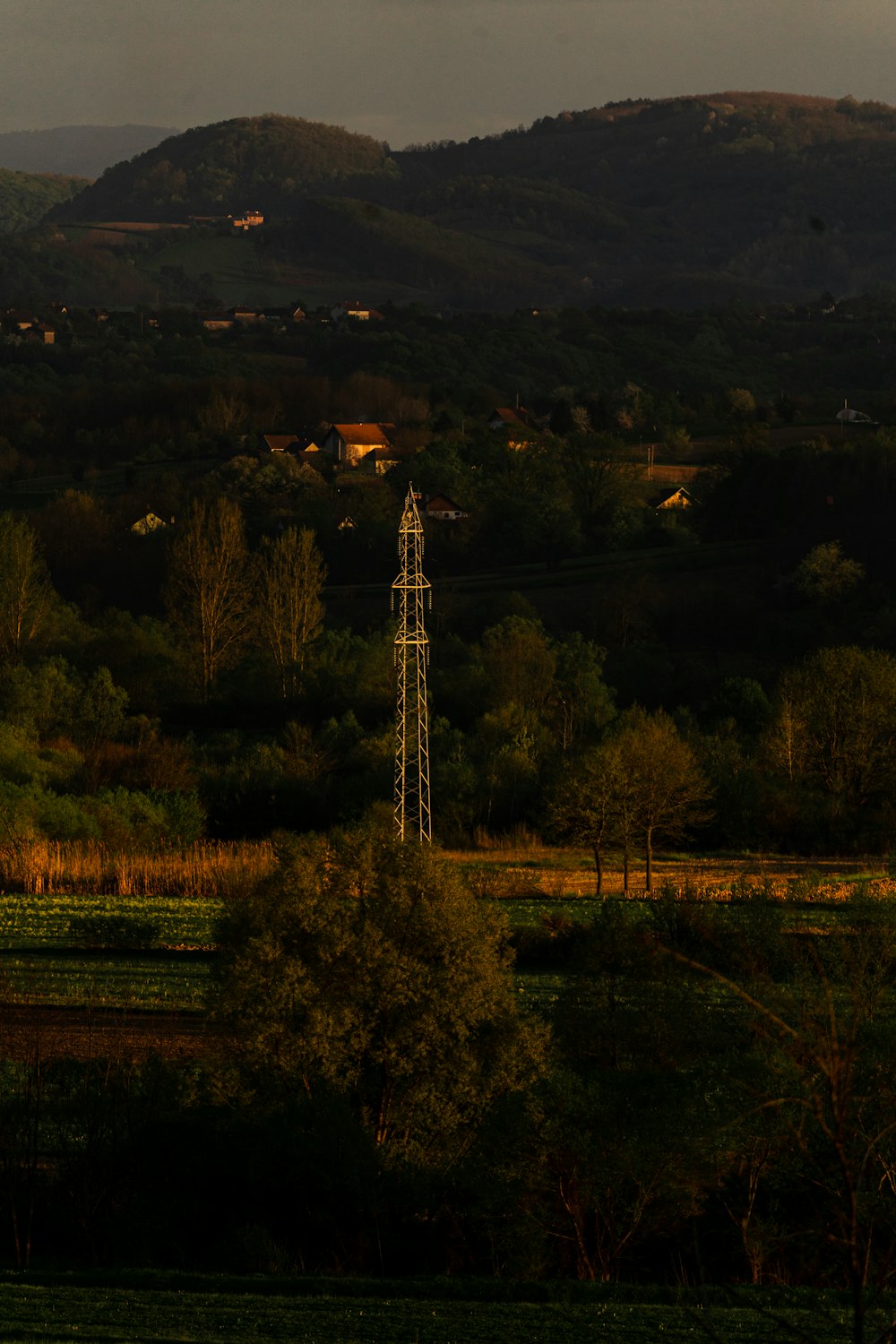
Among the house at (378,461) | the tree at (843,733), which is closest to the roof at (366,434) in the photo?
the house at (378,461)

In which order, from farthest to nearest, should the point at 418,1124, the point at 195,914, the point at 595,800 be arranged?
the point at 595,800 < the point at 195,914 < the point at 418,1124

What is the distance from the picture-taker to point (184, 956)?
933 inches

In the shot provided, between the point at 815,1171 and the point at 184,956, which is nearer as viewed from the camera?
the point at 815,1171

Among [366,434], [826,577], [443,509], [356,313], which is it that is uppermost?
[356,313]

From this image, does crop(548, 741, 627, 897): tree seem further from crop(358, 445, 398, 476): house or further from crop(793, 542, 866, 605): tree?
crop(358, 445, 398, 476): house

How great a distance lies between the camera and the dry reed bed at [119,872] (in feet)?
94.1

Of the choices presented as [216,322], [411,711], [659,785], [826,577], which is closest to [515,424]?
[826,577]

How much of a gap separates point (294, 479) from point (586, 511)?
500 inches

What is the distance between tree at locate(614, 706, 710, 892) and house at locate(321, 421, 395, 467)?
55.1 m

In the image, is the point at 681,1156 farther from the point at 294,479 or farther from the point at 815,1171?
the point at 294,479

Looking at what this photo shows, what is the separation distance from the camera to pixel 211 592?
52844 mm

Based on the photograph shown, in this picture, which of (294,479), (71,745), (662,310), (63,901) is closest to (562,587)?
(294,479)

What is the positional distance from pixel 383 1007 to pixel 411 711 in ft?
72.2

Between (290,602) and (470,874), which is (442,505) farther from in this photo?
(470,874)
